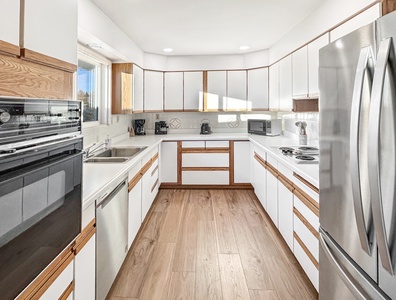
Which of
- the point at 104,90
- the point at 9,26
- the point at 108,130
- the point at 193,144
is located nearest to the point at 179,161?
the point at 193,144

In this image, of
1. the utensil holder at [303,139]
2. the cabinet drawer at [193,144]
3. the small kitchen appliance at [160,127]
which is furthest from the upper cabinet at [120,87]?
the utensil holder at [303,139]

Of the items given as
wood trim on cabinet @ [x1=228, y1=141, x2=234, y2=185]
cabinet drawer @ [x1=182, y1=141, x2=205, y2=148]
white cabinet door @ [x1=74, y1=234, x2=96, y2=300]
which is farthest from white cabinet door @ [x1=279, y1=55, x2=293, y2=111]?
white cabinet door @ [x1=74, y1=234, x2=96, y2=300]

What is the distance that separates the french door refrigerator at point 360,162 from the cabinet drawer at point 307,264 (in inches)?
18.6

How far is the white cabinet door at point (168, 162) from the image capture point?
15.0ft

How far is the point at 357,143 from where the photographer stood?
1012mm

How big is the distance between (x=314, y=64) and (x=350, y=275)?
205cm

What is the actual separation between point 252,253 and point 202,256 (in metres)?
0.48

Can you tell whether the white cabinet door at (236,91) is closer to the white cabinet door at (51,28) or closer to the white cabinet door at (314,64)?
the white cabinet door at (314,64)

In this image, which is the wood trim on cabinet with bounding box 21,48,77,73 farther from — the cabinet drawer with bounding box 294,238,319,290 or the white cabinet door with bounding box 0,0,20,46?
the cabinet drawer with bounding box 294,238,319,290

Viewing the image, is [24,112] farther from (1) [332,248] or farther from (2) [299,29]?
(2) [299,29]

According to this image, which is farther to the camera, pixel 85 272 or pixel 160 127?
pixel 160 127

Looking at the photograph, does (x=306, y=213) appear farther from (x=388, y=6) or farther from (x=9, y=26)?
(x=9, y=26)

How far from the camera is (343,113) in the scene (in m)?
1.19

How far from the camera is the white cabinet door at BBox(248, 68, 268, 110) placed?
455cm
